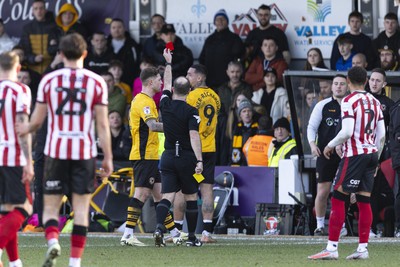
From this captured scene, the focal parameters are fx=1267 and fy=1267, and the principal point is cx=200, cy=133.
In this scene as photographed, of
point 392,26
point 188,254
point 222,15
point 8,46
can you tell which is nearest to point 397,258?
point 188,254

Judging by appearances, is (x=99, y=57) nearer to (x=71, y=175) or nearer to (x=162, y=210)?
(x=162, y=210)

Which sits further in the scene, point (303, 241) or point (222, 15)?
point (222, 15)

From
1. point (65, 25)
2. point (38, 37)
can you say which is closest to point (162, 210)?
point (65, 25)

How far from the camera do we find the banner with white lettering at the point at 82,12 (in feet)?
68.7

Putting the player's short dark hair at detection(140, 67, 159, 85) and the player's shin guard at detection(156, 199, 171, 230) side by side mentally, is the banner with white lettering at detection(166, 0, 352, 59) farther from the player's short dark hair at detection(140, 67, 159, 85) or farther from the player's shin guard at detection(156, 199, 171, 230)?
the player's shin guard at detection(156, 199, 171, 230)

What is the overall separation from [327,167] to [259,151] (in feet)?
7.77

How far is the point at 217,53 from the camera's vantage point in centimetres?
1978

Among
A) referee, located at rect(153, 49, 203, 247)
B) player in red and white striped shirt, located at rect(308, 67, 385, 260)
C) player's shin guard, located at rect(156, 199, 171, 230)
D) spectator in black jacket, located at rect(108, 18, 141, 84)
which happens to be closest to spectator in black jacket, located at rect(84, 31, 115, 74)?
spectator in black jacket, located at rect(108, 18, 141, 84)

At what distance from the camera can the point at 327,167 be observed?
1584 centimetres

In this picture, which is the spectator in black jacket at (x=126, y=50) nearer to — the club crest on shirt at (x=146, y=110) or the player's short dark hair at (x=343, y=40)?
the player's short dark hair at (x=343, y=40)

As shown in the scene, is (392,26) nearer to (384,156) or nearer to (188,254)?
(384,156)

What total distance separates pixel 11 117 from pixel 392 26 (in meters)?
9.21

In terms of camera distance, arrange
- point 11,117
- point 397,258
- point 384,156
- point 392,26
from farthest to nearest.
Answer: point 392,26, point 384,156, point 397,258, point 11,117

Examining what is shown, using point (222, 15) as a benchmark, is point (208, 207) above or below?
below
